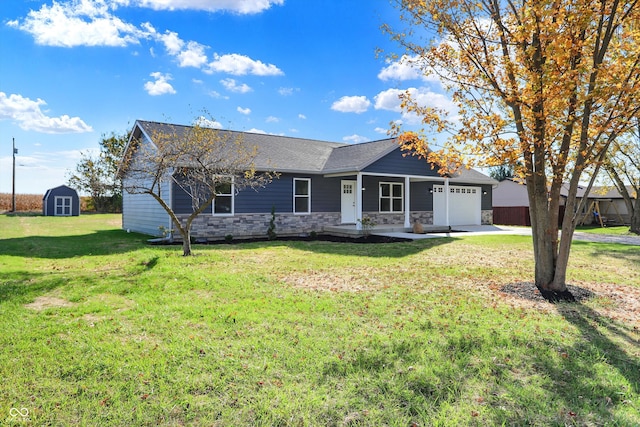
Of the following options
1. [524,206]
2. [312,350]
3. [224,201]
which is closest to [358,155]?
[224,201]

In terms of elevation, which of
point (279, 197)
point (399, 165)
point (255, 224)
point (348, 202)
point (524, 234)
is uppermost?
point (399, 165)

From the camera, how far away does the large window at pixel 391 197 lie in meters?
Result: 18.7

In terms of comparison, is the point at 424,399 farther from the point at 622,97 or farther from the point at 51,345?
the point at 622,97

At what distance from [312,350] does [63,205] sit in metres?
35.6

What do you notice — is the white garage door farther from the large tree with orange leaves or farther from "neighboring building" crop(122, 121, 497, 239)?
the large tree with orange leaves

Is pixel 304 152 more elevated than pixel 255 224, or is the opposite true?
pixel 304 152

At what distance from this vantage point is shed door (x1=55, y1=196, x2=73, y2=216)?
105 feet

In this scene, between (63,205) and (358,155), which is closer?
(358,155)

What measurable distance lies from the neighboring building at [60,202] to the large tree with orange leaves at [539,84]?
111 ft

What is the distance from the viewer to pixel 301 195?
16.5m

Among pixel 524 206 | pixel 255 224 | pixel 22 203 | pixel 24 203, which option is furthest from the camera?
pixel 24 203

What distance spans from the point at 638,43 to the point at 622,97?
0.99 metres

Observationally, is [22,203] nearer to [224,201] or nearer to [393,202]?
[224,201]

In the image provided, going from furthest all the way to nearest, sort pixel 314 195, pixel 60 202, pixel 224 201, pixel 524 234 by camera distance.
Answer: pixel 60 202 < pixel 524 234 < pixel 314 195 < pixel 224 201
